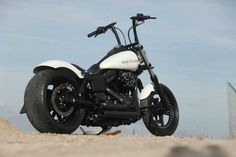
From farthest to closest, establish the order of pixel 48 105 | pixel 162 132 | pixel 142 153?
1. pixel 162 132
2. pixel 48 105
3. pixel 142 153

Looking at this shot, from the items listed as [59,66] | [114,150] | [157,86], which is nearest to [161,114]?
[157,86]

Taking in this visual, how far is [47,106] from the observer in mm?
6977

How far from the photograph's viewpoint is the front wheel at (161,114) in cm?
861

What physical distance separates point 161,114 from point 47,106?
2.61 meters

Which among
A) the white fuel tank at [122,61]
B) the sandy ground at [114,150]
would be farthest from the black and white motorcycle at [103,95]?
the sandy ground at [114,150]

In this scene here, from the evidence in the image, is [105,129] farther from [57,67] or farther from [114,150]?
[114,150]

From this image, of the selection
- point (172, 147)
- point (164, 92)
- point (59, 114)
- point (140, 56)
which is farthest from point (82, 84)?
point (172, 147)

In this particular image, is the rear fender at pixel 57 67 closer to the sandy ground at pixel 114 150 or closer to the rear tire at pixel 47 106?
the rear tire at pixel 47 106

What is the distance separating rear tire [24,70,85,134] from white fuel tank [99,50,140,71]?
28.0 inches

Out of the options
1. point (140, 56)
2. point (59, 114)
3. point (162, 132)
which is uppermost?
point (140, 56)

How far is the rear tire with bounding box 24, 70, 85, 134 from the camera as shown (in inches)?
273

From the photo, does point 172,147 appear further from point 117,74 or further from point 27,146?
point 117,74

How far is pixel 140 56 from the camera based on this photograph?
8.79 metres

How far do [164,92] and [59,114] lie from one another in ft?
8.87
